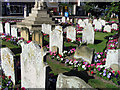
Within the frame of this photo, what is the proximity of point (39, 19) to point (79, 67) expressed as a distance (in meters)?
12.0

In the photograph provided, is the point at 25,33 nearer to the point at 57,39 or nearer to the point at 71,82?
the point at 57,39

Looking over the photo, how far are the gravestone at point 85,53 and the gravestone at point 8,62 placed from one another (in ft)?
12.3

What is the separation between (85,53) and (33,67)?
370 centimetres

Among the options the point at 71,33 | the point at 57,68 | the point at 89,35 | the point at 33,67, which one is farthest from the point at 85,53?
the point at 71,33

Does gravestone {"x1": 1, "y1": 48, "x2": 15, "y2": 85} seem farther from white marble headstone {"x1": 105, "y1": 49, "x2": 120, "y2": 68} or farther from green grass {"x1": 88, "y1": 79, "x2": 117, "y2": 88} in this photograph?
white marble headstone {"x1": 105, "y1": 49, "x2": 120, "y2": 68}

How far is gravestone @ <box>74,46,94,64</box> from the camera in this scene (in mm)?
7858

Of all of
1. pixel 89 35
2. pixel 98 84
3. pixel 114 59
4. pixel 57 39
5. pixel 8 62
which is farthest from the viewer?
pixel 89 35

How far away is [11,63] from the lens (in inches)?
225

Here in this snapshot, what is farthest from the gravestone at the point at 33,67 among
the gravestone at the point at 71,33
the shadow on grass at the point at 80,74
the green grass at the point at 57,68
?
the gravestone at the point at 71,33

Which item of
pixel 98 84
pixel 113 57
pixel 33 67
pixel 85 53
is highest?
pixel 33 67

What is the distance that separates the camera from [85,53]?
→ 8.10 meters

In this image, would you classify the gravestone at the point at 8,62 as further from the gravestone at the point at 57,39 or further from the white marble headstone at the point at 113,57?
the white marble headstone at the point at 113,57

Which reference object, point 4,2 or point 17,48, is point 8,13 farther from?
point 17,48

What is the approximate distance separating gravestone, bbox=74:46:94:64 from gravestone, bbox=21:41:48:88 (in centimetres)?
352
